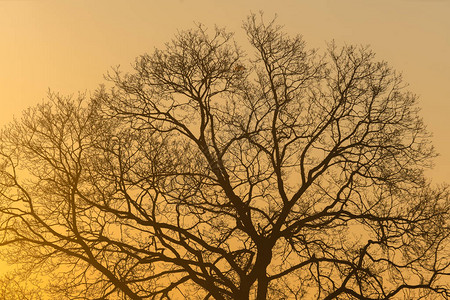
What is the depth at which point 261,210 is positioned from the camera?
778 inches

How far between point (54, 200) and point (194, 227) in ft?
12.8

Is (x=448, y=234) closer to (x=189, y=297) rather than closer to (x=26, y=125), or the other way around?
(x=189, y=297)

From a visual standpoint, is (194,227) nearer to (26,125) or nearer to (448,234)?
(26,125)

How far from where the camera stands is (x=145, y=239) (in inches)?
760

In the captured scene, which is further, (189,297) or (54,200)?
(189,297)

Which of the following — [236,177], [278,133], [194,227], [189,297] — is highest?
[278,133]

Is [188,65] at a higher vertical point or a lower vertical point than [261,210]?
higher

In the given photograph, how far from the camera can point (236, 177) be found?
779 inches

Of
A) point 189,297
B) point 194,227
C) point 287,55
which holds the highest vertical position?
point 287,55

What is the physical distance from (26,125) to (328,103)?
8375 mm

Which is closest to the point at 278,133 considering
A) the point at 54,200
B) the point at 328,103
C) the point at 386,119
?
the point at 328,103

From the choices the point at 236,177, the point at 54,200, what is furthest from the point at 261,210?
the point at 54,200

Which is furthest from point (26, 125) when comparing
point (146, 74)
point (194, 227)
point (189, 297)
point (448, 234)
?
point (448, 234)

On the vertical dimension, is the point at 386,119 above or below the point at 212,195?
above
